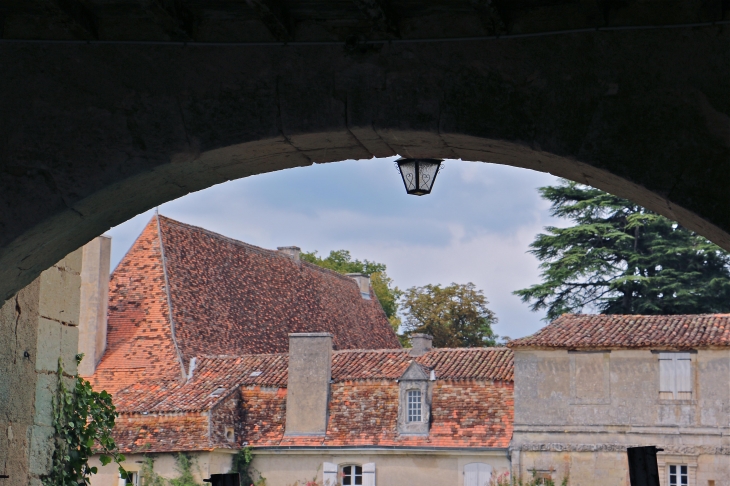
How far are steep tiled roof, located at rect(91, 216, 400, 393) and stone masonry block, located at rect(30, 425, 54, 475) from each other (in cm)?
1951

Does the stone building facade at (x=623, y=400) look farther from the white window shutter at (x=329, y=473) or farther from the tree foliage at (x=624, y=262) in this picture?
the tree foliage at (x=624, y=262)

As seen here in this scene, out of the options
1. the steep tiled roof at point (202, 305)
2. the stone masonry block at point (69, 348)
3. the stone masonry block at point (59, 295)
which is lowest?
the stone masonry block at point (69, 348)

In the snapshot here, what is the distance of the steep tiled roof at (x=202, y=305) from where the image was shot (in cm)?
2633

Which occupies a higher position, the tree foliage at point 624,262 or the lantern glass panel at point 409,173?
the tree foliage at point 624,262

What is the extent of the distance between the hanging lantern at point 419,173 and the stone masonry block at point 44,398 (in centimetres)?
268

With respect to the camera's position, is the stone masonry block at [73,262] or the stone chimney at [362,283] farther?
the stone chimney at [362,283]

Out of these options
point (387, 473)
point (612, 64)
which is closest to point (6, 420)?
point (612, 64)

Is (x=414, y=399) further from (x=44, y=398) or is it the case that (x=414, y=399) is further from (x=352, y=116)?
(x=352, y=116)

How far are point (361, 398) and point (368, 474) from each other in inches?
76.4

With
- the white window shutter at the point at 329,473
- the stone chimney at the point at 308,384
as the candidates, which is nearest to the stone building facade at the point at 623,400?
the white window shutter at the point at 329,473

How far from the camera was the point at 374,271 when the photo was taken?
4544cm

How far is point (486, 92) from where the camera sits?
12.8 feet

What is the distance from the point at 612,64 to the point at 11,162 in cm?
243

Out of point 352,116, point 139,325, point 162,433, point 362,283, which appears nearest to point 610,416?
point 162,433
